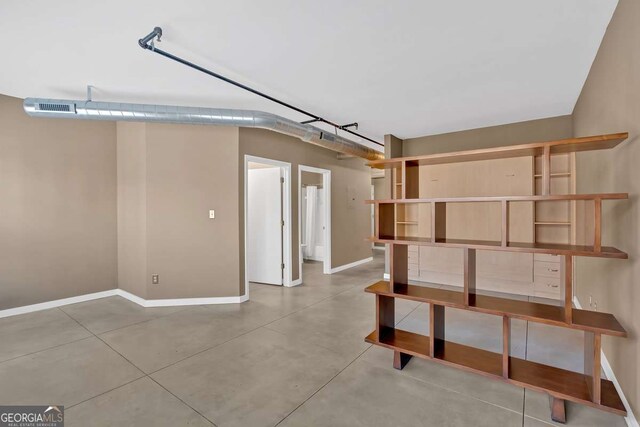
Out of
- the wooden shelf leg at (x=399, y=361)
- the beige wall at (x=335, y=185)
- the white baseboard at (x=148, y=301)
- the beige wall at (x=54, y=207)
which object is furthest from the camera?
the beige wall at (x=335, y=185)

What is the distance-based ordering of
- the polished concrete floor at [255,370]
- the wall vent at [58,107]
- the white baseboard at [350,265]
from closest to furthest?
the polished concrete floor at [255,370]
the wall vent at [58,107]
the white baseboard at [350,265]

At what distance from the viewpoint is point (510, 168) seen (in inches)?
174

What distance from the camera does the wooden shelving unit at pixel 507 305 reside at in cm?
169

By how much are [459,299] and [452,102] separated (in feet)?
8.45

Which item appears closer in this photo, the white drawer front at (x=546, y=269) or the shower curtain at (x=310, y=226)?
the white drawer front at (x=546, y=269)

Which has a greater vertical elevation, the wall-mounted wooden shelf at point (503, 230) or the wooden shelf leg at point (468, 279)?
the wall-mounted wooden shelf at point (503, 230)

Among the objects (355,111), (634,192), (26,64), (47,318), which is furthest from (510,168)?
(47,318)

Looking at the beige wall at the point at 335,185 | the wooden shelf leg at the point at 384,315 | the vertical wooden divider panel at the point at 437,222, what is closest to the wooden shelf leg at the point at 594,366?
the vertical wooden divider panel at the point at 437,222

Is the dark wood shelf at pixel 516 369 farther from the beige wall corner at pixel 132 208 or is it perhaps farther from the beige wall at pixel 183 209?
the beige wall corner at pixel 132 208

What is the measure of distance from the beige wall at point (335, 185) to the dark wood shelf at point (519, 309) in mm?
2510

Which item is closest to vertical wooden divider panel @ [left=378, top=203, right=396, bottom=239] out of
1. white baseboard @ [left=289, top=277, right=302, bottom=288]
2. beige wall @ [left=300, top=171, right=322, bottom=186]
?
white baseboard @ [left=289, top=277, right=302, bottom=288]

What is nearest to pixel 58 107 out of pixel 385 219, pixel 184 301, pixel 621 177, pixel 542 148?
pixel 184 301

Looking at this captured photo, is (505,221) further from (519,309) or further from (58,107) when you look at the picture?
(58,107)

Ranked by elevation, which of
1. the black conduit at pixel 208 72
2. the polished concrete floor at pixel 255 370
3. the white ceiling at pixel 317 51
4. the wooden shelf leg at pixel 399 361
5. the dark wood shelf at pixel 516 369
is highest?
the white ceiling at pixel 317 51
